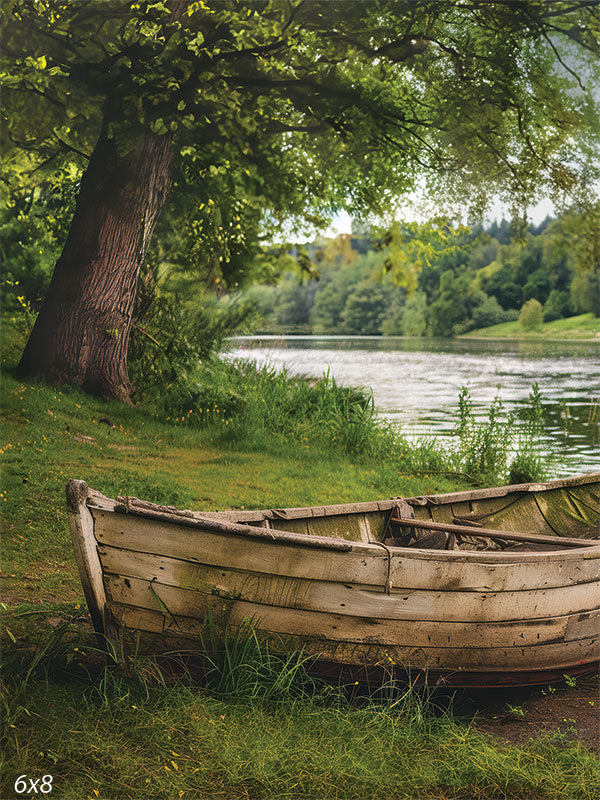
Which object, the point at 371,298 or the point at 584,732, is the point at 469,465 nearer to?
the point at 584,732

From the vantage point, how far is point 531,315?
2797 centimetres

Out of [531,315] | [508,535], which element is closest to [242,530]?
[508,535]

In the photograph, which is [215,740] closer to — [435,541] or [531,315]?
[435,541]

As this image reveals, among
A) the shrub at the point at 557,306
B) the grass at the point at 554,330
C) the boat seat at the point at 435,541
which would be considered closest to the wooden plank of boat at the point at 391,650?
the boat seat at the point at 435,541

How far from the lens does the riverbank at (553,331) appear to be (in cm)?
2718

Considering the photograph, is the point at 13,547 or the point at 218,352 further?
the point at 218,352

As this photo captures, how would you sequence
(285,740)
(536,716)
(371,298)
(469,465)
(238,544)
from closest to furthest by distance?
(285,740) → (238,544) → (536,716) → (469,465) → (371,298)

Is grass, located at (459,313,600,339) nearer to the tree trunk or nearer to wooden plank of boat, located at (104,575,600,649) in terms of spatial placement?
the tree trunk

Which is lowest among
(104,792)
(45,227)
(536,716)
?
(536,716)

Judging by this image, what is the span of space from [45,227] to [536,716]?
10.6m

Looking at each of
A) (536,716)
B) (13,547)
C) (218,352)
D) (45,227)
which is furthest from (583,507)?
(45,227)

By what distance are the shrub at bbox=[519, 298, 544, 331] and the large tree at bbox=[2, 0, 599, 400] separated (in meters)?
15.5

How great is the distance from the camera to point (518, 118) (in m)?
11.2

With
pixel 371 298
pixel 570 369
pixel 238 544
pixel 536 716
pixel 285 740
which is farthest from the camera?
pixel 371 298
